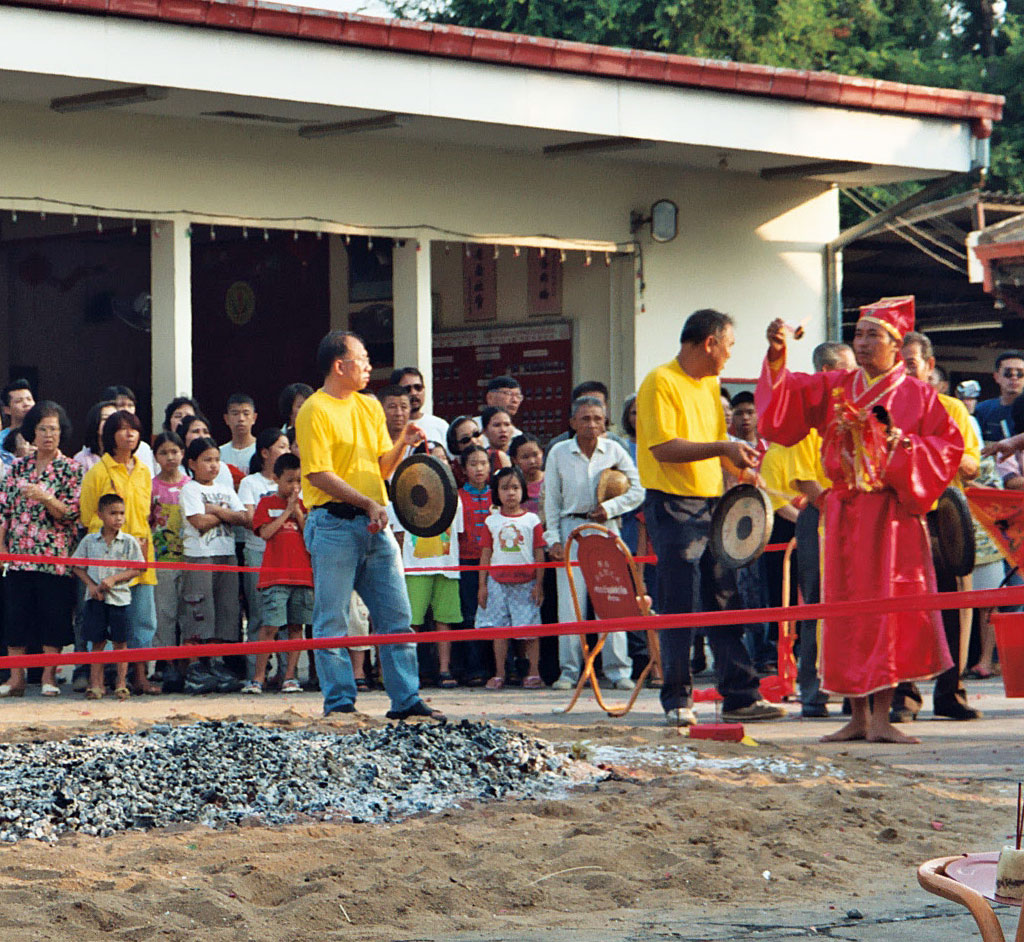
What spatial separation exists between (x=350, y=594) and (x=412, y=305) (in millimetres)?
6198

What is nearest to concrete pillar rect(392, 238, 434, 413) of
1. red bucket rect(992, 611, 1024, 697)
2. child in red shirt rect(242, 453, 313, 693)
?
child in red shirt rect(242, 453, 313, 693)

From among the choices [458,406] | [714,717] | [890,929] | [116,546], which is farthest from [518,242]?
[890,929]

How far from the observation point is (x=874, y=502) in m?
8.85

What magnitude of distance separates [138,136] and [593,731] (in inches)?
261

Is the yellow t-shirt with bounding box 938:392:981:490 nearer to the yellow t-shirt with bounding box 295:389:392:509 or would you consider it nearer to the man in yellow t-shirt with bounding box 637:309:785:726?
the man in yellow t-shirt with bounding box 637:309:785:726

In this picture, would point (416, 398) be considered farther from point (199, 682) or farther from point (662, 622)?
point (662, 622)

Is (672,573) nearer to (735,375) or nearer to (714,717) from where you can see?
(714,717)

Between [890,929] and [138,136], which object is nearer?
[890,929]

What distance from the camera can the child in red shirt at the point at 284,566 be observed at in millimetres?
11586

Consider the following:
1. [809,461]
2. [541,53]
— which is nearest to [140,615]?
[809,461]

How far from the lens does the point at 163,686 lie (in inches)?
453

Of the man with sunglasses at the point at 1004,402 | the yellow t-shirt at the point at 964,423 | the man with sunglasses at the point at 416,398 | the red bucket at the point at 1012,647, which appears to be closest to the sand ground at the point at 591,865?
the red bucket at the point at 1012,647

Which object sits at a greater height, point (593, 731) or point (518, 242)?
Result: point (518, 242)

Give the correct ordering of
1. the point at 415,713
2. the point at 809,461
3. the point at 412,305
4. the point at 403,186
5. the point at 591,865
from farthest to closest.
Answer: the point at 412,305, the point at 403,186, the point at 809,461, the point at 415,713, the point at 591,865
